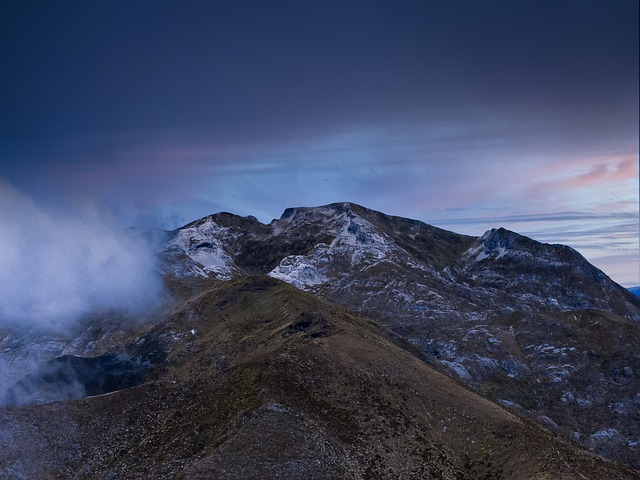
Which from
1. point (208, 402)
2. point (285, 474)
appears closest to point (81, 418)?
point (208, 402)

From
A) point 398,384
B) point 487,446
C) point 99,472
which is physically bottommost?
point 99,472

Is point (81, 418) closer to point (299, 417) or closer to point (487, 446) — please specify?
point (299, 417)

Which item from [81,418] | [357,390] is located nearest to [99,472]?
[81,418]

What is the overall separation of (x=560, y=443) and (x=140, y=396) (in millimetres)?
98259

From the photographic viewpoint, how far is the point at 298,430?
404ft

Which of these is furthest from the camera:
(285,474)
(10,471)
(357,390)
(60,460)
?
(357,390)

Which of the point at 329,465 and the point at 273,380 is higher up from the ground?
the point at 273,380

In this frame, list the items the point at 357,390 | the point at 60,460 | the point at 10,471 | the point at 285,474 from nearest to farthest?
the point at 285,474, the point at 10,471, the point at 60,460, the point at 357,390

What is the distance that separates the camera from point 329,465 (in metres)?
117

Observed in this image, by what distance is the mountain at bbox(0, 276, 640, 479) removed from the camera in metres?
117

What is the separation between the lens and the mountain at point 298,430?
117 metres

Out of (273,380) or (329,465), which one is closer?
(329,465)

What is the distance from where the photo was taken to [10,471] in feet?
398

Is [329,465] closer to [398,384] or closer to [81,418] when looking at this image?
[398,384]
